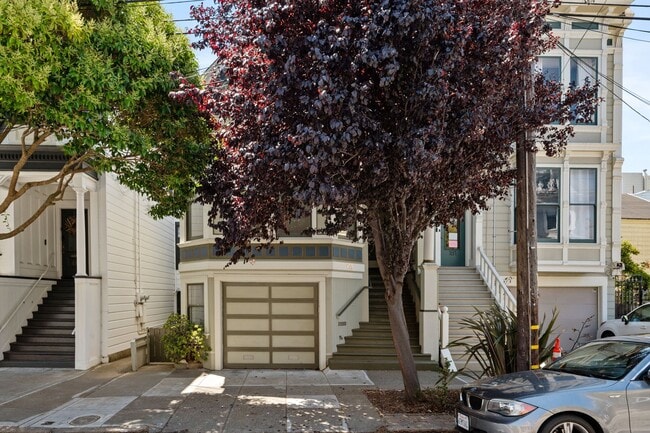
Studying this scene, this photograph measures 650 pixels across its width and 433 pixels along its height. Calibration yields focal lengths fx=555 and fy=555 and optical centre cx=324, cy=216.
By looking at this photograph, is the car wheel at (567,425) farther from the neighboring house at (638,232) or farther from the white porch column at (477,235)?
the neighboring house at (638,232)

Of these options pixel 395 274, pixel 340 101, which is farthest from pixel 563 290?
pixel 340 101

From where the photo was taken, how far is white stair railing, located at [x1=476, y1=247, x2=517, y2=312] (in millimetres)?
13859

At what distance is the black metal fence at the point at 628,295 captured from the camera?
54.8 feet

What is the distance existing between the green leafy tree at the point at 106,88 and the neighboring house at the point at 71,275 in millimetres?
3466

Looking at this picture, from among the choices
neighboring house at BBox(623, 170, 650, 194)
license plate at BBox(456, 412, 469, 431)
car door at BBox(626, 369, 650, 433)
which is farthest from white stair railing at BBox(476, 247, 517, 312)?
neighboring house at BBox(623, 170, 650, 194)

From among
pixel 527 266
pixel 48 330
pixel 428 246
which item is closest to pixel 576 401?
pixel 527 266

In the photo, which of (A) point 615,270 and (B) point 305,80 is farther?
(A) point 615,270

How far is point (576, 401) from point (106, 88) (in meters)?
7.50

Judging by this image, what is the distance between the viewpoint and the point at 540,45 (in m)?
8.42

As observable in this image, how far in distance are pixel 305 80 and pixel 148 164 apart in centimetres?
427

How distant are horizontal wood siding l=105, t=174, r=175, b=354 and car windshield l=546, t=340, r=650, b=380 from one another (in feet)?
35.5

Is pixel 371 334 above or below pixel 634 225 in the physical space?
below

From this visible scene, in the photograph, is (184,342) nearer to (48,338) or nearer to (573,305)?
(48,338)

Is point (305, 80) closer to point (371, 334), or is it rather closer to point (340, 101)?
point (340, 101)
